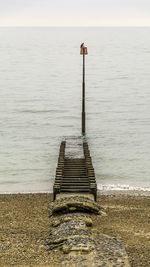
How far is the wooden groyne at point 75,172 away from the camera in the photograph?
16250 millimetres

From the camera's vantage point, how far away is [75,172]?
60.7ft

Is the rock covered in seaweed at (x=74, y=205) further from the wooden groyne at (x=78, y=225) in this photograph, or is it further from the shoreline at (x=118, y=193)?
the shoreline at (x=118, y=193)

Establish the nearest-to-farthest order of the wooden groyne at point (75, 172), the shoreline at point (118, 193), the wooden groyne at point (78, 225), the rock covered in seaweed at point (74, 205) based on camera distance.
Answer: the wooden groyne at point (78, 225) < the rock covered in seaweed at point (74, 205) < the wooden groyne at point (75, 172) < the shoreline at point (118, 193)

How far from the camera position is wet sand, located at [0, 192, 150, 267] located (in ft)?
34.2

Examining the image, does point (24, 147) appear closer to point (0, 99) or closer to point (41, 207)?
point (41, 207)

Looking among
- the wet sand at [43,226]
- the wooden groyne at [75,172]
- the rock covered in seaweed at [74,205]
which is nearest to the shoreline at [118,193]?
the wet sand at [43,226]

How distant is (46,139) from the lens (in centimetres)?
3538

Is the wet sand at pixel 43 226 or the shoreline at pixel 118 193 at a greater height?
the wet sand at pixel 43 226

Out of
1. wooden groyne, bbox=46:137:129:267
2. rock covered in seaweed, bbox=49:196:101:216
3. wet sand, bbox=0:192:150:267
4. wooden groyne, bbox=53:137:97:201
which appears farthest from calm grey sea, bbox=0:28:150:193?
rock covered in seaweed, bbox=49:196:101:216

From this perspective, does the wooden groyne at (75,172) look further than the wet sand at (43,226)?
Yes

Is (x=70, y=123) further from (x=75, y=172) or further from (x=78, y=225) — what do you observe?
(x=78, y=225)

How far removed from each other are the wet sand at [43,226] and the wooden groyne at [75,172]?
0.92 meters

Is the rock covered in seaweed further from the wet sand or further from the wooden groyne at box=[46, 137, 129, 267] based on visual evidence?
the wet sand

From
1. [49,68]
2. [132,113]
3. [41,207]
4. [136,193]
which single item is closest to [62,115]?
[132,113]
